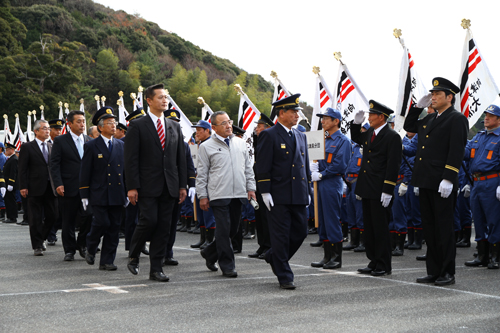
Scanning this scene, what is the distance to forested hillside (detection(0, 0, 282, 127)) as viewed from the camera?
138 ft

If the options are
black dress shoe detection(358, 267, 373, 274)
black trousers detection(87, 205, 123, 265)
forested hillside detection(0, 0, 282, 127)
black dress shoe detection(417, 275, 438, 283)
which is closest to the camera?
black dress shoe detection(417, 275, 438, 283)

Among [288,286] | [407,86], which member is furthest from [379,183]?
[407,86]

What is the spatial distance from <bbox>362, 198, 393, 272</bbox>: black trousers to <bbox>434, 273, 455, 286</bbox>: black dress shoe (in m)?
0.82

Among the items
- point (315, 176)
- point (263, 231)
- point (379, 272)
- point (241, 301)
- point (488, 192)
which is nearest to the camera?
point (241, 301)

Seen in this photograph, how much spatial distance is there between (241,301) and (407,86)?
21.3 ft

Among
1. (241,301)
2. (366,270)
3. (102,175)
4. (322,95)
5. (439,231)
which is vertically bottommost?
(241,301)

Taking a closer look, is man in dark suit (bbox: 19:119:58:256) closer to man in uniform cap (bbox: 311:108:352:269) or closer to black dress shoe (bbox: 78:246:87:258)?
black dress shoe (bbox: 78:246:87:258)

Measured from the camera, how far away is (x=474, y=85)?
981cm

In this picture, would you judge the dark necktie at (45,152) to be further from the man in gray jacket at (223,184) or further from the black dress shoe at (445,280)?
the black dress shoe at (445,280)

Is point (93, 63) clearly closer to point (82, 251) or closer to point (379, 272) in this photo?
point (82, 251)

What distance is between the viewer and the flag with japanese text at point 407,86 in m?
10.4

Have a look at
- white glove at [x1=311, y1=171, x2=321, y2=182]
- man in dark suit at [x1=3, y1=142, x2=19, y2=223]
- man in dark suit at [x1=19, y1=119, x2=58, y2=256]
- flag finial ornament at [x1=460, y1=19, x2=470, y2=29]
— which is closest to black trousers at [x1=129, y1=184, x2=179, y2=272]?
white glove at [x1=311, y1=171, x2=321, y2=182]

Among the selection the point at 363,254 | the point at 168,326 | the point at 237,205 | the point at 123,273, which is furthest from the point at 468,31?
the point at 168,326

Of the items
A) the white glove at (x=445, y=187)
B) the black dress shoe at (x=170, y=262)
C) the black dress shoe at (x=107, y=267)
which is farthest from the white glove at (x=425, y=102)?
the black dress shoe at (x=107, y=267)
